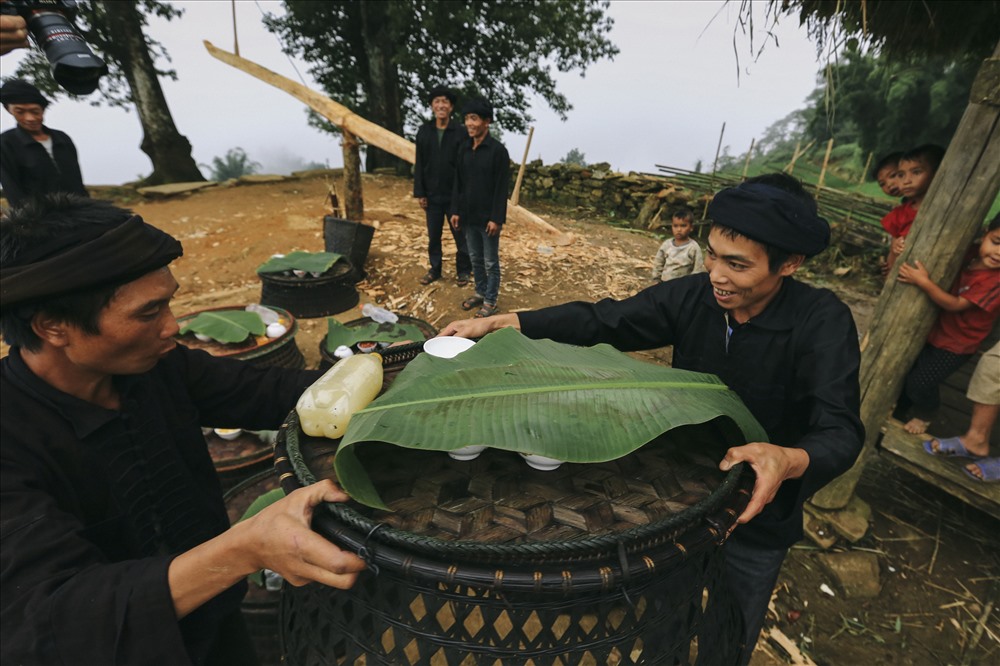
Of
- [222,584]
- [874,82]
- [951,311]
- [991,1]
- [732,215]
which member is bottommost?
[222,584]

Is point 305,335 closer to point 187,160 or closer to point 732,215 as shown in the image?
point 732,215

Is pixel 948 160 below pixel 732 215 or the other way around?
the other way around

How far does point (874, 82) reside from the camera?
66.7 ft

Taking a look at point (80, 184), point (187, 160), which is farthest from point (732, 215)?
point (187, 160)

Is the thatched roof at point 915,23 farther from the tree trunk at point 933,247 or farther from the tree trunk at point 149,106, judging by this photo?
the tree trunk at point 149,106

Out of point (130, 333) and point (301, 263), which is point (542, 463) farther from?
point (301, 263)

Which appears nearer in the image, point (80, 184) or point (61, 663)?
point (61, 663)

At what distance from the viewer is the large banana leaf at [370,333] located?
414cm

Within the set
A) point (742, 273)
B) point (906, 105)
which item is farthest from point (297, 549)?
point (906, 105)

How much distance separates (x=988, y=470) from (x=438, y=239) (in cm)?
630

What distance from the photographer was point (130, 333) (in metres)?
1.30

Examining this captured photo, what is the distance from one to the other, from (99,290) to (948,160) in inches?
160

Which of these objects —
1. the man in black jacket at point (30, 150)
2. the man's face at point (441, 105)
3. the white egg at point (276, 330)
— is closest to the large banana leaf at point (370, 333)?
the white egg at point (276, 330)

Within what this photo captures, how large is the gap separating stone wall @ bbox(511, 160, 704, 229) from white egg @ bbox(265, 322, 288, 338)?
987cm
